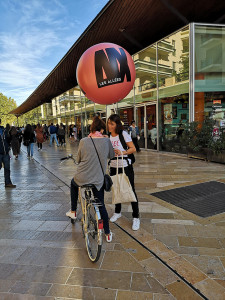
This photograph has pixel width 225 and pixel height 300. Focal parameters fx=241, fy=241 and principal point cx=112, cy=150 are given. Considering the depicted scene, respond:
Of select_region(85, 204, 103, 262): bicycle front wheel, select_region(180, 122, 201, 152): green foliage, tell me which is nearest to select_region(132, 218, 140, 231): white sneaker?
select_region(85, 204, 103, 262): bicycle front wheel

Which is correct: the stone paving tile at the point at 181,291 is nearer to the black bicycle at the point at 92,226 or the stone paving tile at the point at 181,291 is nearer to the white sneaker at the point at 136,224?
the black bicycle at the point at 92,226

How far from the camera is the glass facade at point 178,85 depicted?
10352 mm

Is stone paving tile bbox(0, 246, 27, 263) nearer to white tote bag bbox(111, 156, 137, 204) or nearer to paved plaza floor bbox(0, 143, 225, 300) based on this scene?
paved plaza floor bbox(0, 143, 225, 300)

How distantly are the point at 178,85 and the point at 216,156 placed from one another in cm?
426

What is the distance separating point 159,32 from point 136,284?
11425 mm

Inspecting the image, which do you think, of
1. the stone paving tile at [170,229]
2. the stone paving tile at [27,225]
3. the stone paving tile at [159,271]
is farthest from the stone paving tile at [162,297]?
the stone paving tile at [27,225]

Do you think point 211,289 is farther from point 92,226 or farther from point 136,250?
point 92,226

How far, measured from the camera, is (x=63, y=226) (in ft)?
12.4

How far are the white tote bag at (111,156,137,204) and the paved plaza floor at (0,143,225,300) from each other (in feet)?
1.73

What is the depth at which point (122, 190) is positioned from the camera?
3318mm

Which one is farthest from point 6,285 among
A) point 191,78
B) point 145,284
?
point 191,78

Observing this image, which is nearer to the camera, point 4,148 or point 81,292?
point 81,292

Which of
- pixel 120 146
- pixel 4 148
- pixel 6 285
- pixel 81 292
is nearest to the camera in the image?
pixel 81 292

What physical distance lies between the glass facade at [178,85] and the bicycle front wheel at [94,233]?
6454 mm
